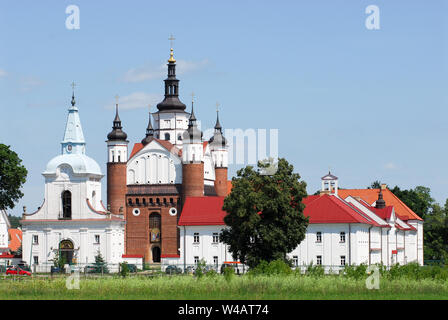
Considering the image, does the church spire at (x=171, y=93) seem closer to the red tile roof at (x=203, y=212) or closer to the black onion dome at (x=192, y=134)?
the black onion dome at (x=192, y=134)

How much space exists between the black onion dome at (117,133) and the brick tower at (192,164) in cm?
667

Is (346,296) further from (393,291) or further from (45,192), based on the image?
(45,192)

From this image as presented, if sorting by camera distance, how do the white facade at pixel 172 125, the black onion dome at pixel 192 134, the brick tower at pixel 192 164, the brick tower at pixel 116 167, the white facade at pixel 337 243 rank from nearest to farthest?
the white facade at pixel 337 243, the brick tower at pixel 192 164, the brick tower at pixel 116 167, the black onion dome at pixel 192 134, the white facade at pixel 172 125

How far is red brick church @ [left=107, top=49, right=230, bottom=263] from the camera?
103562 mm

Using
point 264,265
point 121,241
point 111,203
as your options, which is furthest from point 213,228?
point 264,265

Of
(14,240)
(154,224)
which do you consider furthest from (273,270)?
(14,240)

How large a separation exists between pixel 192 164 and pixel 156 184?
4.84m

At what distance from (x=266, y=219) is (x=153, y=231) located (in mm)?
38163

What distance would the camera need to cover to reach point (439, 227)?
11481 centimetres

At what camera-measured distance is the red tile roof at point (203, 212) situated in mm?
88375

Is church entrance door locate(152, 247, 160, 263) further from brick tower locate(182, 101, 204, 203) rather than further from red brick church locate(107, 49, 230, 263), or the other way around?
brick tower locate(182, 101, 204, 203)

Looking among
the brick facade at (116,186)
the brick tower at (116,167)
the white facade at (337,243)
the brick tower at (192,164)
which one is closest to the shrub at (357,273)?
the white facade at (337,243)

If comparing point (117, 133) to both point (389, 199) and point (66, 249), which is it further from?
point (389, 199)
